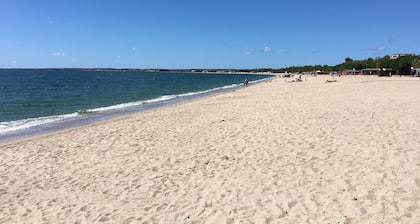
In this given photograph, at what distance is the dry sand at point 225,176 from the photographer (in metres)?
4.84

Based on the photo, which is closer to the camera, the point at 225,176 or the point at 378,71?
the point at 225,176

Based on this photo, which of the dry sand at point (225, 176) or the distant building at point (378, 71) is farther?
the distant building at point (378, 71)

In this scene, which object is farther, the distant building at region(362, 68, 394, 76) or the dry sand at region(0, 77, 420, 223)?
the distant building at region(362, 68, 394, 76)

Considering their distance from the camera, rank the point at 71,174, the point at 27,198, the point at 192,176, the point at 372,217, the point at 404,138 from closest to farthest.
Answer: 1. the point at 372,217
2. the point at 27,198
3. the point at 192,176
4. the point at 71,174
5. the point at 404,138

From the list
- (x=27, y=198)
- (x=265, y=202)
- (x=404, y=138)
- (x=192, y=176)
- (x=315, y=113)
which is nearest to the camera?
(x=265, y=202)

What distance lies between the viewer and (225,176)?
639cm

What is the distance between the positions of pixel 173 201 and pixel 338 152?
13.2 ft

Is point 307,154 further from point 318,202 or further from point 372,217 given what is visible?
point 372,217

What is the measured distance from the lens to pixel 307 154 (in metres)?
7.38

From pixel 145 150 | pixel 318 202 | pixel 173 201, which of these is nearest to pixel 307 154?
pixel 318 202

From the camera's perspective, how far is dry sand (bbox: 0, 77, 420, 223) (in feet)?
15.9

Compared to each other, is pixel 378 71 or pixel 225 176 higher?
pixel 378 71

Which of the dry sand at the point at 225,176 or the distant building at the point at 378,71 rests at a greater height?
the distant building at the point at 378,71

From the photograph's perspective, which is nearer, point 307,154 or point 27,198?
point 27,198
